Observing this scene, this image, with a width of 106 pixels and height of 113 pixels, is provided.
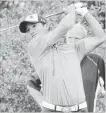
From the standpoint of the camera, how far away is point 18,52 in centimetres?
396

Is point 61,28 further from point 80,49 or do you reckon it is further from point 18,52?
point 18,52

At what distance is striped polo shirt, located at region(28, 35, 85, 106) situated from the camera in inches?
83.3

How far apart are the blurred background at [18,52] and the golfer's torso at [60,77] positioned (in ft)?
4.77

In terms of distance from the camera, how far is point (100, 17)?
13.4 ft

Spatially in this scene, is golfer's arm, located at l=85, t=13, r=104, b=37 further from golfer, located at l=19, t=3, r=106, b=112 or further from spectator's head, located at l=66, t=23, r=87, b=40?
spectator's head, located at l=66, t=23, r=87, b=40

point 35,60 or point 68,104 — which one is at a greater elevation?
point 35,60

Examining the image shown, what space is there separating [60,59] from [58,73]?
88 millimetres

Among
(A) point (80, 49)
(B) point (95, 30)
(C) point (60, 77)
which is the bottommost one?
(C) point (60, 77)

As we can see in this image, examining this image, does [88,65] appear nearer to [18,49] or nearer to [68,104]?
[68,104]

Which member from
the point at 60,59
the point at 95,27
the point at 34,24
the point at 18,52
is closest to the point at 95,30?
the point at 95,27

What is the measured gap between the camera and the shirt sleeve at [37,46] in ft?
6.96

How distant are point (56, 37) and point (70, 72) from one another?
23cm

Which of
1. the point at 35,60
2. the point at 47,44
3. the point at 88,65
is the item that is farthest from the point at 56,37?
the point at 88,65

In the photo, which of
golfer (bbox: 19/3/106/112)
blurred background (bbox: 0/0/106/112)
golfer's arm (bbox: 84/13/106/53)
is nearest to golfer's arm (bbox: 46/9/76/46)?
golfer (bbox: 19/3/106/112)
